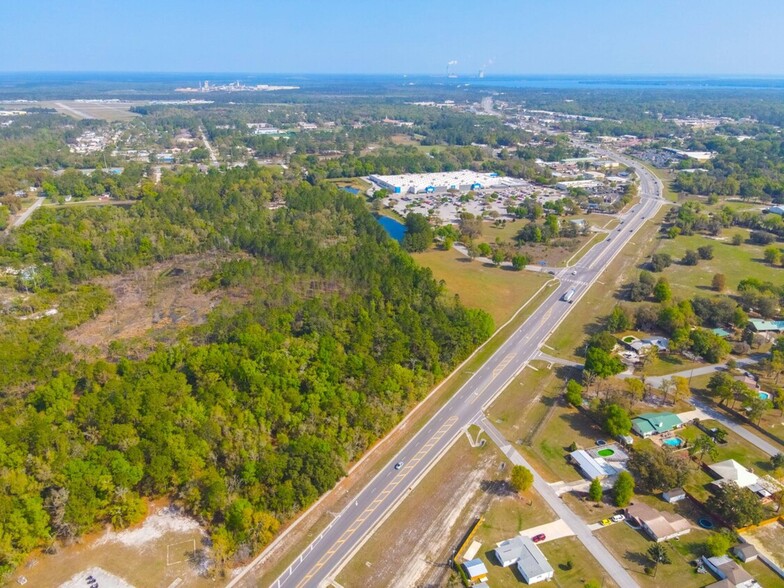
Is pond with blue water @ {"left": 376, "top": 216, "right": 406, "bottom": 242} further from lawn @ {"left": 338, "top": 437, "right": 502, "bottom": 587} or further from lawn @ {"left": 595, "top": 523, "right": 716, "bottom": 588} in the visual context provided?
lawn @ {"left": 595, "top": 523, "right": 716, "bottom": 588}

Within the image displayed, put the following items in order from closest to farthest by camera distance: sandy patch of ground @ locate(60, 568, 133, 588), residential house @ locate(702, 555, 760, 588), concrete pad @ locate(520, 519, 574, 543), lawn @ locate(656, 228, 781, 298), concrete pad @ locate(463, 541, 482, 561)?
1. residential house @ locate(702, 555, 760, 588)
2. sandy patch of ground @ locate(60, 568, 133, 588)
3. concrete pad @ locate(463, 541, 482, 561)
4. concrete pad @ locate(520, 519, 574, 543)
5. lawn @ locate(656, 228, 781, 298)

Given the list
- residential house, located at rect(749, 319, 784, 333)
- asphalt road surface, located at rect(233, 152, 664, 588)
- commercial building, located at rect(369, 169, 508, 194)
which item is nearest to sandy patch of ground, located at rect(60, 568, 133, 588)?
asphalt road surface, located at rect(233, 152, 664, 588)

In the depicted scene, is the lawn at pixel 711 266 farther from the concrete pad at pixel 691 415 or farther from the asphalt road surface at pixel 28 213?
the asphalt road surface at pixel 28 213

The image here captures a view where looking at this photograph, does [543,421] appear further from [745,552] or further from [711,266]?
[711,266]

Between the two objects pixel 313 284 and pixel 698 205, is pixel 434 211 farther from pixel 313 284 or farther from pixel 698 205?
pixel 698 205

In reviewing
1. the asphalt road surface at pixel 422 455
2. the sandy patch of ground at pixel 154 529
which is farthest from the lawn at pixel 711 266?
the sandy patch of ground at pixel 154 529
